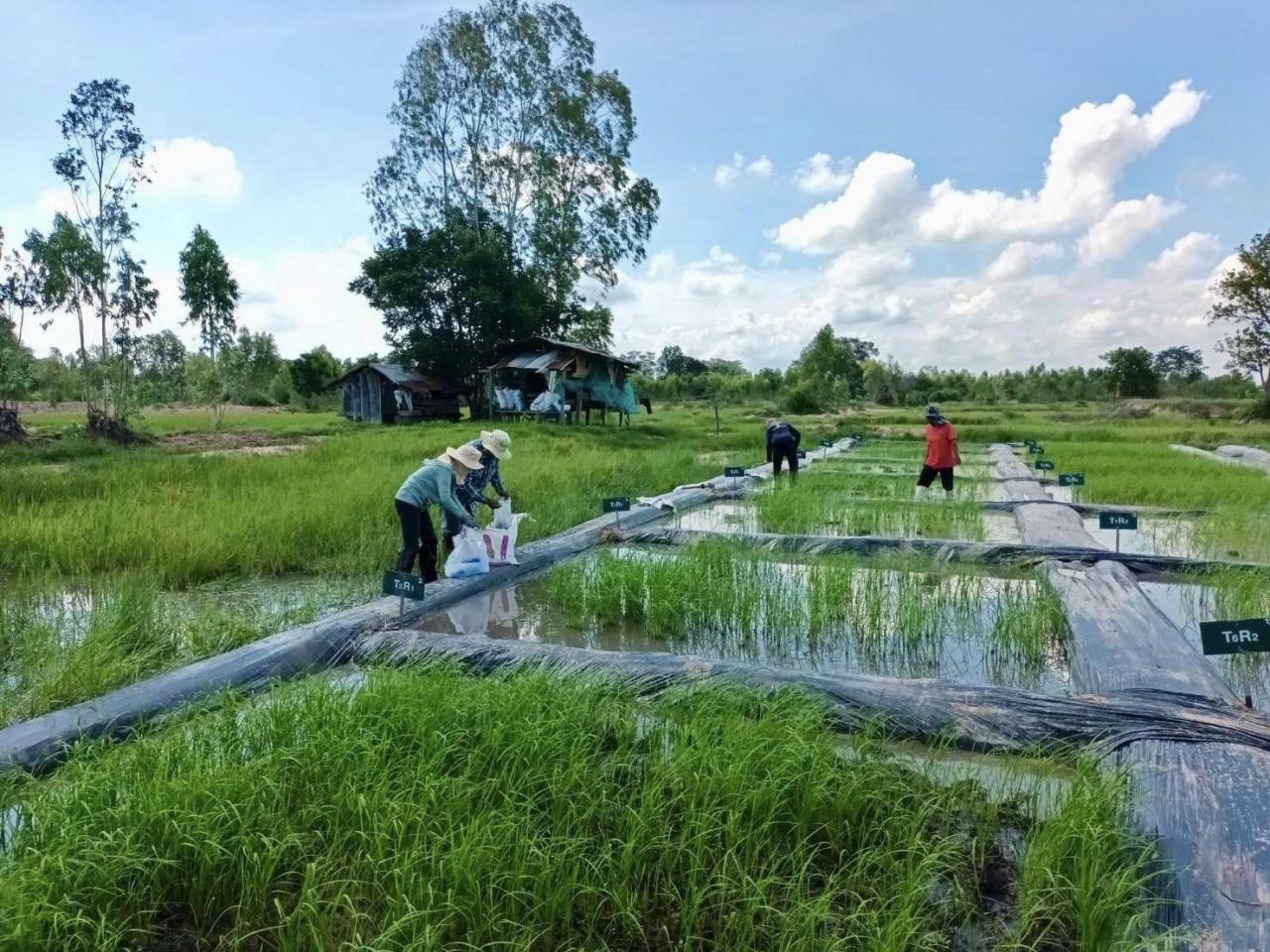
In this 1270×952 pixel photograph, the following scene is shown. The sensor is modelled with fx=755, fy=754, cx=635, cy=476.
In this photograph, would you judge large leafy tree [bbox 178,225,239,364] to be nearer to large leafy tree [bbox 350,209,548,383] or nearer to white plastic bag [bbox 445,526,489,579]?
large leafy tree [bbox 350,209,548,383]

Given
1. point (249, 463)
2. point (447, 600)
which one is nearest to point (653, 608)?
point (447, 600)

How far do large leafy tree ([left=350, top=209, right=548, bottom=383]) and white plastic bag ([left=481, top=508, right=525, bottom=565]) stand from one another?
16280mm

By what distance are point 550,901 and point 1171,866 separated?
1362 mm

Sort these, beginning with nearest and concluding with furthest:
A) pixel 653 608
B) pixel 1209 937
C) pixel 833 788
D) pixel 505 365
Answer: pixel 1209 937, pixel 833 788, pixel 653 608, pixel 505 365

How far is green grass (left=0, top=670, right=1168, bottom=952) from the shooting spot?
1573mm

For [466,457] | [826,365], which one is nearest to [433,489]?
[466,457]

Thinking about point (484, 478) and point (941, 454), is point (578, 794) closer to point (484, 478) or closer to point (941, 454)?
point (484, 478)

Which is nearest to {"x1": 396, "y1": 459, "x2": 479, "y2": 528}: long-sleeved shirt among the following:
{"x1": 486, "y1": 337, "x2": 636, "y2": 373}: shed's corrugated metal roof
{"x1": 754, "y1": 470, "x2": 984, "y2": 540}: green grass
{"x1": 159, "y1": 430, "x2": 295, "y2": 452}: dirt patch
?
{"x1": 754, "y1": 470, "x2": 984, "y2": 540}: green grass

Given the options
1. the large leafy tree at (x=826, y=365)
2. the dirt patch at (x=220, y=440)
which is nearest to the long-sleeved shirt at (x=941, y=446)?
the dirt patch at (x=220, y=440)

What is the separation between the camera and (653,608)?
392 centimetres

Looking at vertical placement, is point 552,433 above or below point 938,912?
above

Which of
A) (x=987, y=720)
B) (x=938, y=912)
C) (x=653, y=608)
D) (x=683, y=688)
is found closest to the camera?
(x=938, y=912)

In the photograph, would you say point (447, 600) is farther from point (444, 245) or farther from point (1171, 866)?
point (444, 245)

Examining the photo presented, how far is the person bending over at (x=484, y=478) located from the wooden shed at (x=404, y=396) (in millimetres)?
17001
